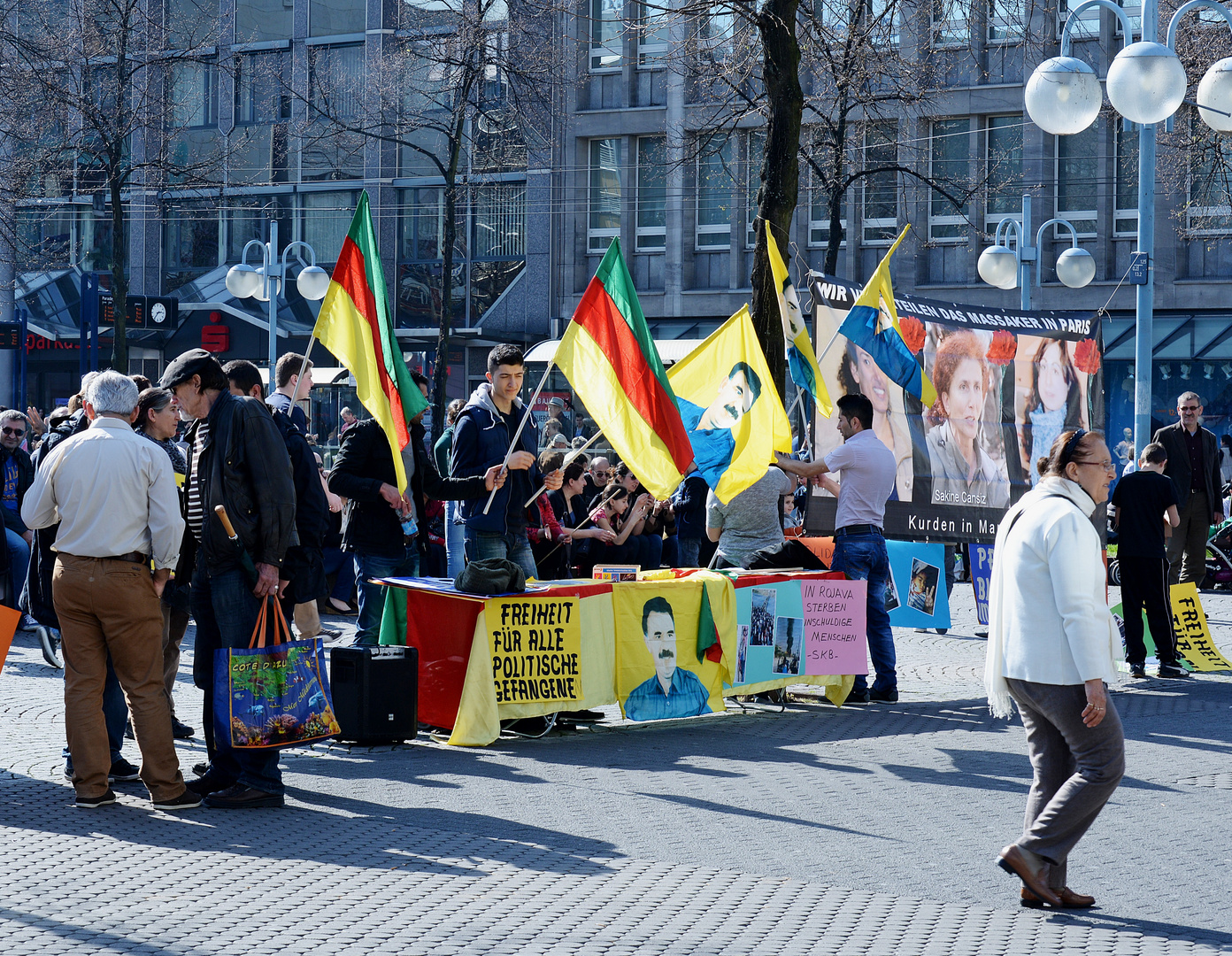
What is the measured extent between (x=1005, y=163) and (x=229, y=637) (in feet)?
94.4

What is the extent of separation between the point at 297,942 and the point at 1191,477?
38.9 feet

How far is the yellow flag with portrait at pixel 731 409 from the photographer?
1042 centimetres

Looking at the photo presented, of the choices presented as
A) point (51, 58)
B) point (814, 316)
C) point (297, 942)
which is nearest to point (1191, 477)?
point (814, 316)

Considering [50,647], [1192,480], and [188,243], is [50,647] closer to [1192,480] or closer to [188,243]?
[1192,480]

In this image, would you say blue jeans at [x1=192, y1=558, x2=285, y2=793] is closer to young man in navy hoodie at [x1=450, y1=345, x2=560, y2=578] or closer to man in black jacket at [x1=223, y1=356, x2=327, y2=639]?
man in black jacket at [x1=223, y1=356, x2=327, y2=639]

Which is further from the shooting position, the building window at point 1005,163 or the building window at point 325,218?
the building window at point 325,218

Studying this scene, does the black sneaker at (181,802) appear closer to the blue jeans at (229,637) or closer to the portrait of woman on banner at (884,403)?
the blue jeans at (229,637)

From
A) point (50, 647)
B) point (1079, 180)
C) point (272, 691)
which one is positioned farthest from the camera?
point (1079, 180)

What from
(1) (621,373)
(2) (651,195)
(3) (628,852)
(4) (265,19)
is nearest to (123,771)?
(3) (628,852)

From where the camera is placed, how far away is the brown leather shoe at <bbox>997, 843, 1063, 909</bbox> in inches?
226

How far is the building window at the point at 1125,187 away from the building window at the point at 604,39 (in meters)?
11.4

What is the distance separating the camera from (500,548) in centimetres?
972

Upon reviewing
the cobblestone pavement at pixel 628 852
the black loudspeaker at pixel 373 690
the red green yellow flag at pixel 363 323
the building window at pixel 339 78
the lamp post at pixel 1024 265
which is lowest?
the cobblestone pavement at pixel 628 852

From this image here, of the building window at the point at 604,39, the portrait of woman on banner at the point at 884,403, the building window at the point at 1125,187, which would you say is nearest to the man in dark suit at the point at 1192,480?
the portrait of woman on banner at the point at 884,403
